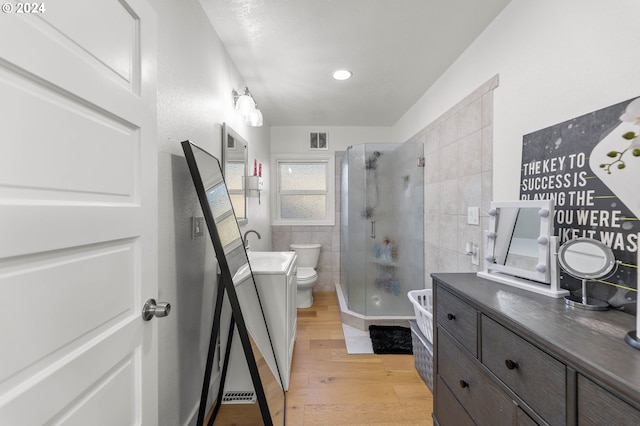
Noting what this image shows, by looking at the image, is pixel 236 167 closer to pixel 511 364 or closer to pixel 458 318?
pixel 458 318

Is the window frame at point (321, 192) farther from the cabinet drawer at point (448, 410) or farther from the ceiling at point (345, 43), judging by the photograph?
the cabinet drawer at point (448, 410)

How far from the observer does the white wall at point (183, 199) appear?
47.7 inches

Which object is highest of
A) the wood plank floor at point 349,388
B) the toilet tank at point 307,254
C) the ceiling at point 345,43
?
the ceiling at point 345,43

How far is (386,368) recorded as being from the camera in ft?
6.84

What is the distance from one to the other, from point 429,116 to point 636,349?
2.30 meters

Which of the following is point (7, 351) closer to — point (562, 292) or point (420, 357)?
point (562, 292)

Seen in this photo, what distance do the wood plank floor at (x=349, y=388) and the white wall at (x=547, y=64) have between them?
1414 mm

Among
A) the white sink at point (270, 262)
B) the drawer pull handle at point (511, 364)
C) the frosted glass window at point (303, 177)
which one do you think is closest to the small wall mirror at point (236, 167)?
the white sink at point (270, 262)

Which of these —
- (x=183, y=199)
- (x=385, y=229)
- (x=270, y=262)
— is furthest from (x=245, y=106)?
(x=385, y=229)

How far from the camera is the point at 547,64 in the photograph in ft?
4.15

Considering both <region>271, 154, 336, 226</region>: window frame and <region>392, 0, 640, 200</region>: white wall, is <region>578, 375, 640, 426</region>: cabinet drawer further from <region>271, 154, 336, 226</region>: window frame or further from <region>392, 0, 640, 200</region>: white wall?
<region>271, 154, 336, 226</region>: window frame

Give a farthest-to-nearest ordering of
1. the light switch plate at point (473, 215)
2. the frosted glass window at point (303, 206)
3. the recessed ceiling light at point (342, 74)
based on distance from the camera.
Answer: the frosted glass window at point (303, 206), the recessed ceiling light at point (342, 74), the light switch plate at point (473, 215)

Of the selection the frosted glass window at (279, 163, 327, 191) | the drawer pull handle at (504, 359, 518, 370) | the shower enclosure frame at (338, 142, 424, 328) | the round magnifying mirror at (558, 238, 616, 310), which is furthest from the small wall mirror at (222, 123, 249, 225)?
the round magnifying mirror at (558, 238, 616, 310)

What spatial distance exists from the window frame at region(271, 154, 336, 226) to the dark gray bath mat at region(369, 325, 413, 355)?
1.60 meters
